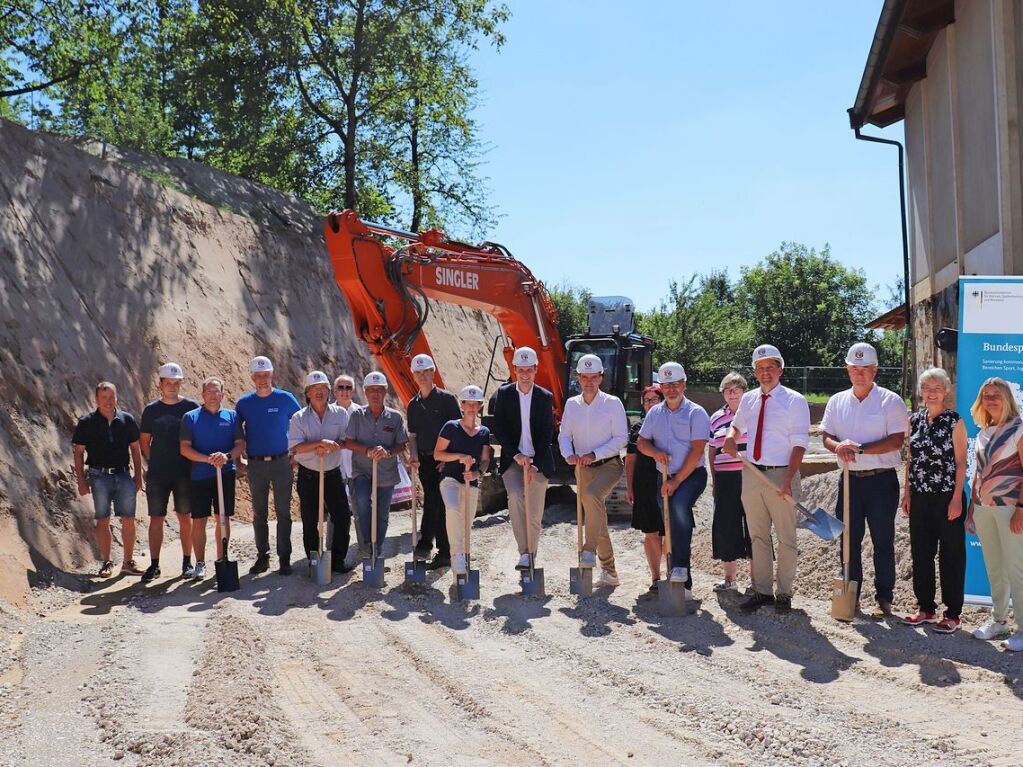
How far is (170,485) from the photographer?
31.1 ft

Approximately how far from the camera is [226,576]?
8.84 metres

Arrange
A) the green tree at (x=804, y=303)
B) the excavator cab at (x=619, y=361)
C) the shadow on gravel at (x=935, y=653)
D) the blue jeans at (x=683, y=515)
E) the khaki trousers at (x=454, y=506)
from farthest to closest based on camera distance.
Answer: the green tree at (x=804, y=303), the excavator cab at (x=619, y=361), the khaki trousers at (x=454, y=506), the blue jeans at (x=683, y=515), the shadow on gravel at (x=935, y=653)

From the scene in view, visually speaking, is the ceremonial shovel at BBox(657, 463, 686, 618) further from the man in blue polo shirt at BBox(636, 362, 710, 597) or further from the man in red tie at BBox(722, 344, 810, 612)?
the man in red tie at BBox(722, 344, 810, 612)

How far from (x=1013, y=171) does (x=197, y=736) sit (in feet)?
28.8

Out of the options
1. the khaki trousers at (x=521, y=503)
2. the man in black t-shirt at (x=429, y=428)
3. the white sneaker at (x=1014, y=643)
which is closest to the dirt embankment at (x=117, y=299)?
the man in black t-shirt at (x=429, y=428)

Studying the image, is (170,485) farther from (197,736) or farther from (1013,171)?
(1013,171)

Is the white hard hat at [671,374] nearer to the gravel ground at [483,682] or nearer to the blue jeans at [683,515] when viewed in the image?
the blue jeans at [683,515]

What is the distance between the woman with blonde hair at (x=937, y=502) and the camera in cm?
712

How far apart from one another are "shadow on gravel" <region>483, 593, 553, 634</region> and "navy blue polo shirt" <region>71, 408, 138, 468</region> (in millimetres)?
3745

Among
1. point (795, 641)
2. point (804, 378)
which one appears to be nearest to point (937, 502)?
point (795, 641)

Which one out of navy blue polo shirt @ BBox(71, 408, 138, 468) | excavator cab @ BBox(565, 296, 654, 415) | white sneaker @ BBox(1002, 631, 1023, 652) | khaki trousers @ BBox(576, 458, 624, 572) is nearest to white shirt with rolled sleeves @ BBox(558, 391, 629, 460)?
khaki trousers @ BBox(576, 458, 624, 572)

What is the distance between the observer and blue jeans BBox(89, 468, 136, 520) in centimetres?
938

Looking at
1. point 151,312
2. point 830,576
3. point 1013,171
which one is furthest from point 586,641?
point 151,312

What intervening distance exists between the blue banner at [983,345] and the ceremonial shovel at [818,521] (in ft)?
3.23
